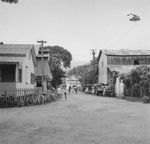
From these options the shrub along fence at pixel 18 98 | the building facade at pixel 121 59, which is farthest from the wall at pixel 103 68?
the shrub along fence at pixel 18 98

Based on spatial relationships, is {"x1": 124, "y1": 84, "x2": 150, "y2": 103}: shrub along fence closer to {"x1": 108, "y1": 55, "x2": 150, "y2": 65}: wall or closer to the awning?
the awning

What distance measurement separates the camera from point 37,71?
165 ft

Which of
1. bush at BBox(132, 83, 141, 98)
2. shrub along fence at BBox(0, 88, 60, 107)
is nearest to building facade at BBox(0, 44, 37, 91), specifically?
shrub along fence at BBox(0, 88, 60, 107)

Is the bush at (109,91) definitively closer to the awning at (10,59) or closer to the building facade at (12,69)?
the building facade at (12,69)

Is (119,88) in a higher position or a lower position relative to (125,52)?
lower

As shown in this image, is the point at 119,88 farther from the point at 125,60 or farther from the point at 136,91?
the point at 125,60

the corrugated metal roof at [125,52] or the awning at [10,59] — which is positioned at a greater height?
the corrugated metal roof at [125,52]

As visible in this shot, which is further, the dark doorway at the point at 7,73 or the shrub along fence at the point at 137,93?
the shrub along fence at the point at 137,93

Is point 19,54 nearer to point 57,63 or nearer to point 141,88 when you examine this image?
point 141,88

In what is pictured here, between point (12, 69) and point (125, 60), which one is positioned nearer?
point (12, 69)

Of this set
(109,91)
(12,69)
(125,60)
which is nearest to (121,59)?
(125,60)

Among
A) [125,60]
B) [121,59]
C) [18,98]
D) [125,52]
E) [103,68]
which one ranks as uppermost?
[125,52]

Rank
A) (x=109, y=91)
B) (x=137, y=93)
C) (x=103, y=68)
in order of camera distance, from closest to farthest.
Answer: (x=137, y=93) < (x=109, y=91) < (x=103, y=68)

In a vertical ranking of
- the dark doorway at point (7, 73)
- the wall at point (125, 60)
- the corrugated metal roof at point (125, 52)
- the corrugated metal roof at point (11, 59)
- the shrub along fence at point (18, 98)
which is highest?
the corrugated metal roof at point (125, 52)
